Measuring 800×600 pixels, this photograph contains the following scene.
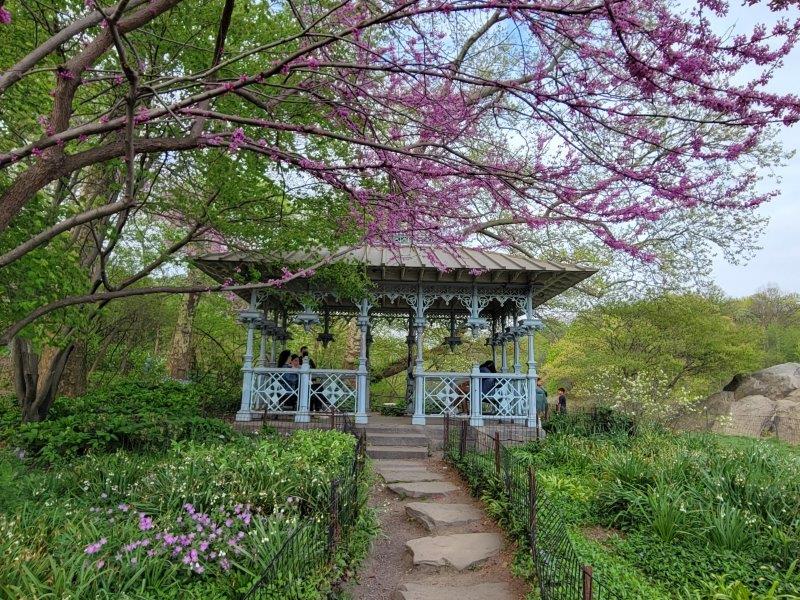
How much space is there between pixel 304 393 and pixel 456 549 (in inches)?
262

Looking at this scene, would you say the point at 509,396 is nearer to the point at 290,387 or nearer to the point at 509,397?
the point at 509,397

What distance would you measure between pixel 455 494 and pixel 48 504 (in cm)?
499

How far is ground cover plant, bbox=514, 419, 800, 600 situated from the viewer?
421 centimetres

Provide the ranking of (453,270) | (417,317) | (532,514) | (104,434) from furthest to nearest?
(417,317) → (453,270) → (104,434) → (532,514)

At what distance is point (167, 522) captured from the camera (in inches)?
167

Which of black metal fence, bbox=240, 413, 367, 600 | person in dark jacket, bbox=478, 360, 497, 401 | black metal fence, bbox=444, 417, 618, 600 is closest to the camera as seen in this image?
black metal fence, bbox=240, 413, 367, 600

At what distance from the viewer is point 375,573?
5.01m

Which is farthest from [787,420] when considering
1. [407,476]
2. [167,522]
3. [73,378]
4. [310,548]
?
[73,378]

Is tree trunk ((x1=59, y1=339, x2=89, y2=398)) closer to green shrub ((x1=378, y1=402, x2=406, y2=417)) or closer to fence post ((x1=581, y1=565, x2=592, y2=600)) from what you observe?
green shrub ((x1=378, y1=402, x2=406, y2=417))

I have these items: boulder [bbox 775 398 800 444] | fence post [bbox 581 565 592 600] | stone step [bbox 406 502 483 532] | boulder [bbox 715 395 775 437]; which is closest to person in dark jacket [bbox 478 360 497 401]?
stone step [bbox 406 502 483 532]

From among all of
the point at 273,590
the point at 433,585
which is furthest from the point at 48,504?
the point at 433,585

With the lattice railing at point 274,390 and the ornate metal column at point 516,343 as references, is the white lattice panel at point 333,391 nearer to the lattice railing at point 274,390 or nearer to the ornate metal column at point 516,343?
the lattice railing at point 274,390

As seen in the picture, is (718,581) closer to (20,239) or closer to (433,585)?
(433,585)

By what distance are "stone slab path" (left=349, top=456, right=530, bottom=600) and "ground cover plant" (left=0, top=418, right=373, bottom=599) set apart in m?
0.36
